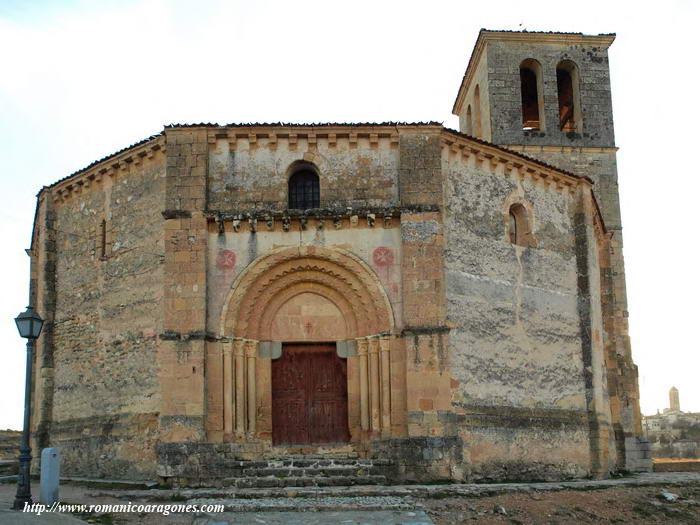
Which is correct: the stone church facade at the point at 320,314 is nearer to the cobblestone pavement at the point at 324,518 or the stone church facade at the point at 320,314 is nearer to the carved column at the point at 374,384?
the carved column at the point at 374,384

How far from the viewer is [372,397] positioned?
1770 centimetres

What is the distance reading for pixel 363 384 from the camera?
58.9 feet

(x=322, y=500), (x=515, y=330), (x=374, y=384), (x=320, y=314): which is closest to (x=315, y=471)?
(x=322, y=500)

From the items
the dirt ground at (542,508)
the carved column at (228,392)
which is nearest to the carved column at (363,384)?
the carved column at (228,392)

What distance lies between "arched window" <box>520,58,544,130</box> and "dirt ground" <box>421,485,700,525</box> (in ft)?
47.3

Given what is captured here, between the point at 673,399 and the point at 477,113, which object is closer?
the point at 477,113

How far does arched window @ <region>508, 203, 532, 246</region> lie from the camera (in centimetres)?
2005

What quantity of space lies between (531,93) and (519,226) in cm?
1093

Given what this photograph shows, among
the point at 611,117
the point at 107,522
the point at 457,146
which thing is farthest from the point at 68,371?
the point at 611,117

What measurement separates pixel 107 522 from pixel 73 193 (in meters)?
10.4

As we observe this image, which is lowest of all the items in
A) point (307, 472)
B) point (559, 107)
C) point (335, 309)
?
point (307, 472)

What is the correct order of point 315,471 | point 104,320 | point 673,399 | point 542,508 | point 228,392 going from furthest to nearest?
1. point 673,399
2. point 104,320
3. point 228,392
4. point 315,471
5. point 542,508

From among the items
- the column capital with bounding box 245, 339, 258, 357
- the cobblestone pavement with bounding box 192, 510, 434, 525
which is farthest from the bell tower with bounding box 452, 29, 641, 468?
the cobblestone pavement with bounding box 192, 510, 434, 525

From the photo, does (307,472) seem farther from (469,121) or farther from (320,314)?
(469,121)
